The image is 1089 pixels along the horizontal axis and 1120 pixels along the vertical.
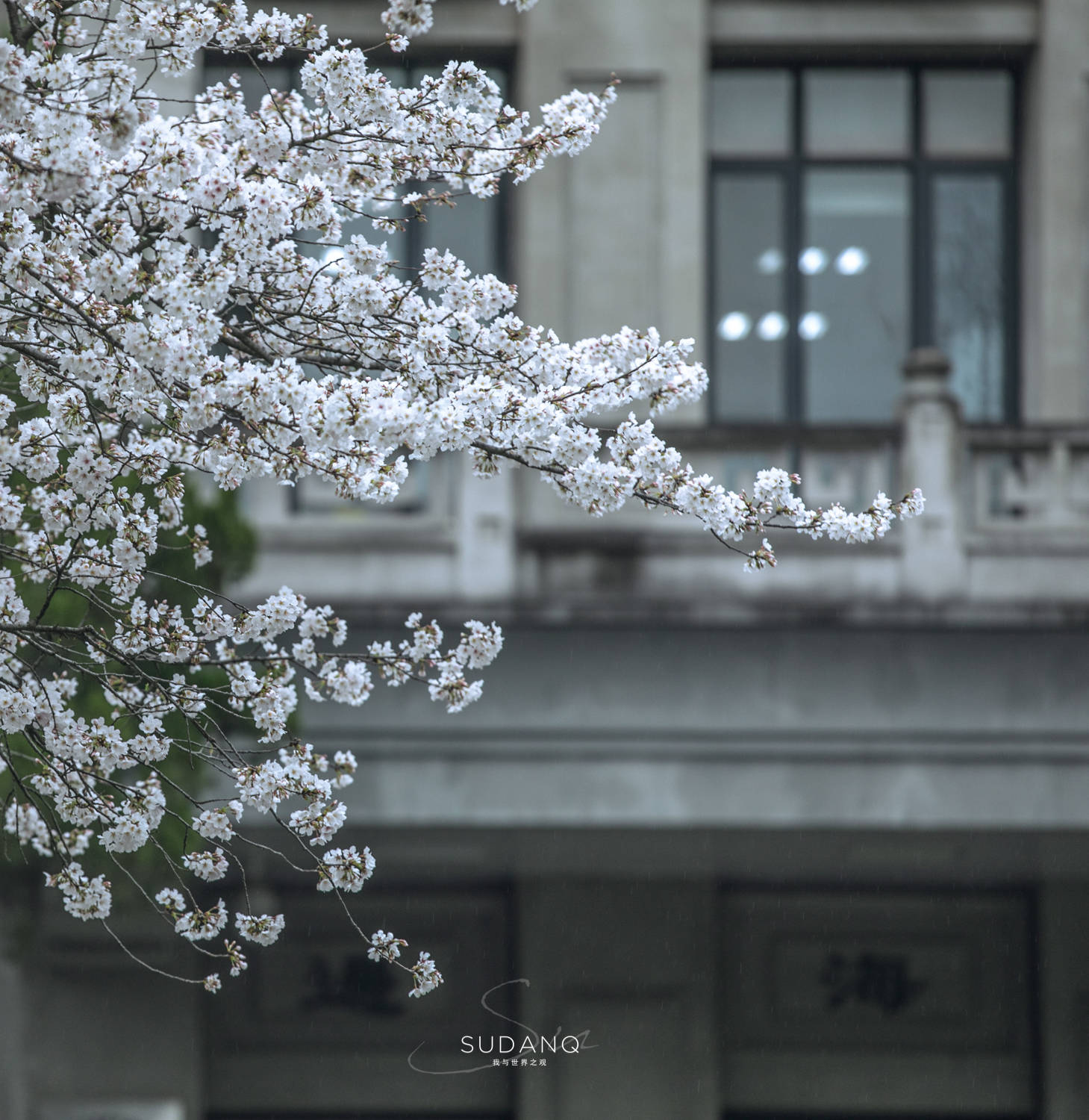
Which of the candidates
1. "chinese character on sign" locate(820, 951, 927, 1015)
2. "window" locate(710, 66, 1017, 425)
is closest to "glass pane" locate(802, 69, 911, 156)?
"window" locate(710, 66, 1017, 425)

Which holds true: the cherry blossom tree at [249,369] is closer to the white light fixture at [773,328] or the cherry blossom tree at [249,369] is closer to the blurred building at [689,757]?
the blurred building at [689,757]

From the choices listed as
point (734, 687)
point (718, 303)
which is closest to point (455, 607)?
point (734, 687)

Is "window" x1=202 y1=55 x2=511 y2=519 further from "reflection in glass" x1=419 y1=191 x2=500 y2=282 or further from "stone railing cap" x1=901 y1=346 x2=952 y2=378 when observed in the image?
"stone railing cap" x1=901 y1=346 x2=952 y2=378

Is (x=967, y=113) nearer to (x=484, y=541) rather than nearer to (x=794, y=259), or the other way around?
(x=794, y=259)

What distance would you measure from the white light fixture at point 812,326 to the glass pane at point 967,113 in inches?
63.6

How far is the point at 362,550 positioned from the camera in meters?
9.95

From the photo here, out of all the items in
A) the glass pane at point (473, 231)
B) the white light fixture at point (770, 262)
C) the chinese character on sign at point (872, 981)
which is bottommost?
the chinese character on sign at point (872, 981)

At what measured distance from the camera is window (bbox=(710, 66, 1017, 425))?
11320mm

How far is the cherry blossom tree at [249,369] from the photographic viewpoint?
3686mm

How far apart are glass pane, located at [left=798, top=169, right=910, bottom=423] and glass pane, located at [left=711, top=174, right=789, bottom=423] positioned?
22 centimetres

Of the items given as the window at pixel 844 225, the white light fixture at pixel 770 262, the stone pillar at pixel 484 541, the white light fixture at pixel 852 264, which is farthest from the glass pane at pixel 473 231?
Answer: the white light fixture at pixel 852 264

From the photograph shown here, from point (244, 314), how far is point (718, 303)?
665 centimetres

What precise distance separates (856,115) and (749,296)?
5.58 feet

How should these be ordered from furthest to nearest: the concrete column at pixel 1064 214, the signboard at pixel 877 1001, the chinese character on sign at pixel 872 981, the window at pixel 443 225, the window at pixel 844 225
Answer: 1. the window at pixel 844 225
2. the window at pixel 443 225
3. the concrete column at pixel 1064 214
4. the chinese character on sign at pixel 872 981
5. the signboard at pixel 877 1001
